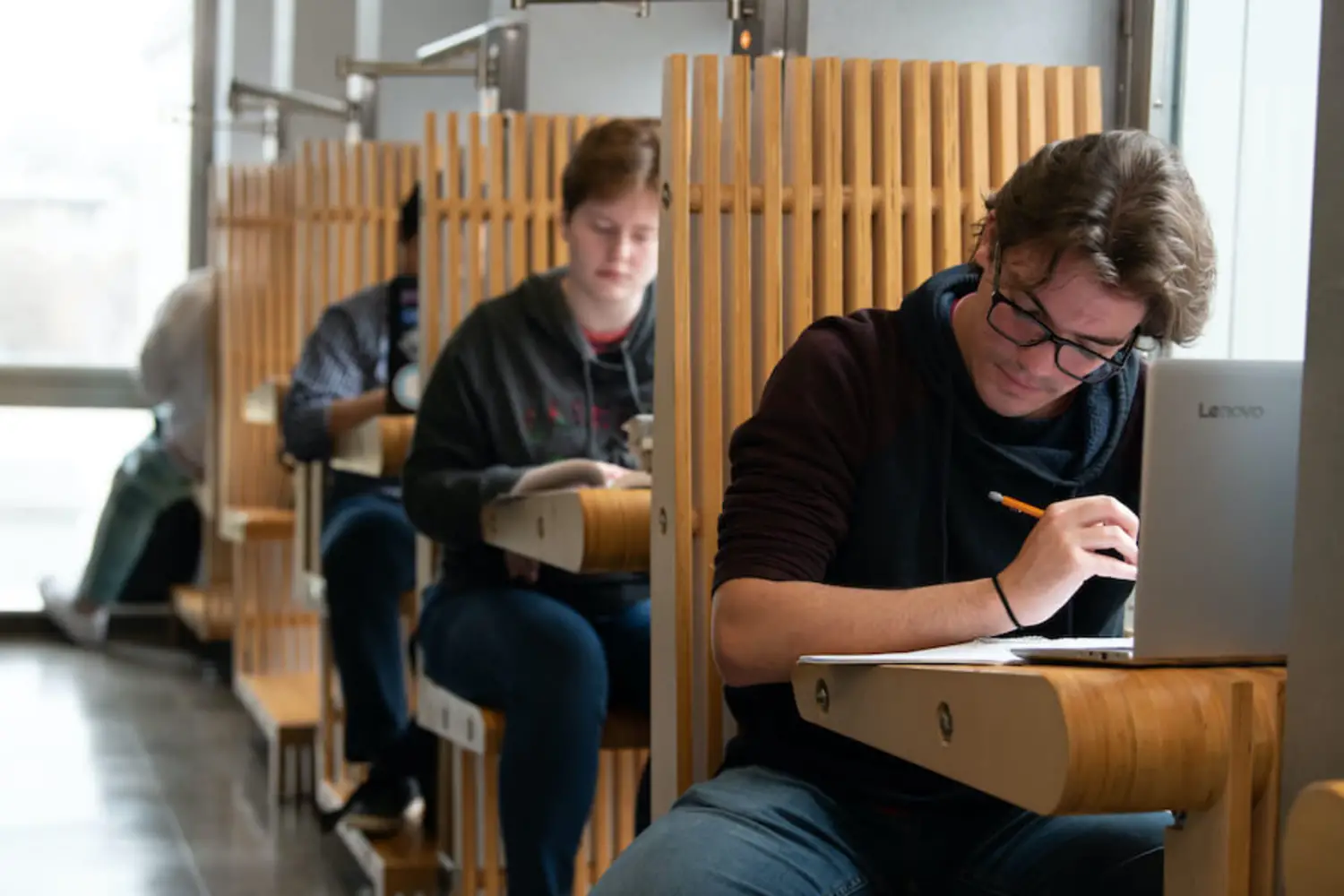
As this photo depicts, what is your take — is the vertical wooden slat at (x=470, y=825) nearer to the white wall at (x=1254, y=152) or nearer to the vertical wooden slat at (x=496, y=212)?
the vertical wooden slat at (x=496, y=212)

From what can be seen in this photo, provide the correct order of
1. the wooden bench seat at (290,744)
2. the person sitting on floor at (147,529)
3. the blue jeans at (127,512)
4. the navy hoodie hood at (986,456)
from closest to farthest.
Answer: the navy hoodie hood at (986,456) < the wooden bench seat at (290,744) < the person sitting on floor at (147,529) < the blue jeans at (127,512)

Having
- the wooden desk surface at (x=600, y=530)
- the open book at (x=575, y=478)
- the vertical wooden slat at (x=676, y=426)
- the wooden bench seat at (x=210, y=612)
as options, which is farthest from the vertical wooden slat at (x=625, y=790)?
the wooden bench seat at (x=210, y=612)

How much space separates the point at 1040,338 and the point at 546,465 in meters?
1.16

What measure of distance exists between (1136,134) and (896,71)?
1.95 feet

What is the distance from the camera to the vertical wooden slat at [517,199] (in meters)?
3.52

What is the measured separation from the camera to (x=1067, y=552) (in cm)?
153

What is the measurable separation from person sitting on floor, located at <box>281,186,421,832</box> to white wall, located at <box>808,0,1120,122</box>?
153 centimetres

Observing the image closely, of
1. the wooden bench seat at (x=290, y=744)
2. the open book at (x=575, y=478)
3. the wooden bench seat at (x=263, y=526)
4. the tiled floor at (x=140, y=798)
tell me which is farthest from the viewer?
the wooden bench seat at (x=263, y=526)

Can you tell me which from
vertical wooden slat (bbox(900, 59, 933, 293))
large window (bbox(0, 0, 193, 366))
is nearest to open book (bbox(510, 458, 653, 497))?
vertical wooden slat (bbox(900, 59, 933, 293))

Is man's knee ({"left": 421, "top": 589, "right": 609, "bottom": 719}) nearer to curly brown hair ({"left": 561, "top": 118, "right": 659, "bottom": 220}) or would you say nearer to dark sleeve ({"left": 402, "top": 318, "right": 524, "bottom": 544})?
dark sleeve ({"left": 402, "top": 318, "right": 524, "bottom": 544})

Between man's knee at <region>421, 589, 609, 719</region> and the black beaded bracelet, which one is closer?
the black beaded bracelet

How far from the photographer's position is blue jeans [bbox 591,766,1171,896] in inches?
62.0

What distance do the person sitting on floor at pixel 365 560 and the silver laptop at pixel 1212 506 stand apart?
2.62 metres

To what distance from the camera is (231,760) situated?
4.92 meters
